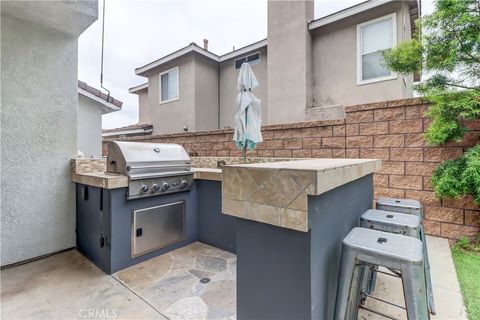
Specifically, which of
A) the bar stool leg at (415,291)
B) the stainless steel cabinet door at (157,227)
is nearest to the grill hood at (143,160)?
the stainless steel cabinet door at (157,227)

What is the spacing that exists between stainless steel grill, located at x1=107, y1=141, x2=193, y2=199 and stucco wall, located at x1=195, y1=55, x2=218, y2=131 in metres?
7.09

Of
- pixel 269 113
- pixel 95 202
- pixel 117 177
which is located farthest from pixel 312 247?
pixel 269 113

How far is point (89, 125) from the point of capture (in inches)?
313

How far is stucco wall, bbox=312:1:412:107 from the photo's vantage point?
22.1 ft

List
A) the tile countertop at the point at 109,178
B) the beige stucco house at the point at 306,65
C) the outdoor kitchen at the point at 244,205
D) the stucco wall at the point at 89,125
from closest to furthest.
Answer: the outdoor kitchen at the point at 244,205, the tile countertop at the point at 109,178, the beige stucco house at the point at 306,65, the stucco wall at the point at 89,125

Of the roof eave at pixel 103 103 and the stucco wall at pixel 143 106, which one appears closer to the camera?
the roof eave at pixel 103 103

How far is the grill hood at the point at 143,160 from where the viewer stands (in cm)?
322

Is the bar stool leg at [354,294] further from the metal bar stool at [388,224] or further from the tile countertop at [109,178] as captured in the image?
the tile countertop at [109,178]

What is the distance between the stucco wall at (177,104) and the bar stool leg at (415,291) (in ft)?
33.1

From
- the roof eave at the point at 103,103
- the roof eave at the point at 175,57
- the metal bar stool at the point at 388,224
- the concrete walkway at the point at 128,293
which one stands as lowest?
the concrete walkway at the point at 128,293

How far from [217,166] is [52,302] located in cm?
378

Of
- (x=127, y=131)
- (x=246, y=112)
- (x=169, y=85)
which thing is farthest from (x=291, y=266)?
(x=127, y=131)

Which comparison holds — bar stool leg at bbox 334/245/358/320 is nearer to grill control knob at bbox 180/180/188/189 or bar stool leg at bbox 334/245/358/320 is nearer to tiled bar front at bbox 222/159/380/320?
tiled bar front at bbox 222/159/380/320

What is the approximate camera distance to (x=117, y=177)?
3.10m
